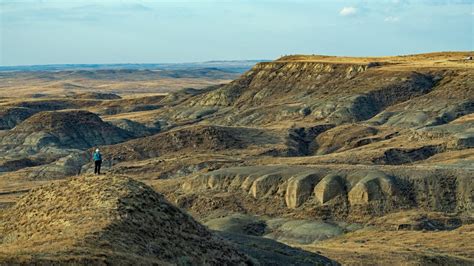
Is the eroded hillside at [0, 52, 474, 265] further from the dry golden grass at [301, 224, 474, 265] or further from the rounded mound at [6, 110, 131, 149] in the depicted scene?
the rounded mound at [6, 110, 131, 149]

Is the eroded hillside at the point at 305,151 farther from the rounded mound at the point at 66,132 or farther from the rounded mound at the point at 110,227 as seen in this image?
the rounded mound at the point at 110,227

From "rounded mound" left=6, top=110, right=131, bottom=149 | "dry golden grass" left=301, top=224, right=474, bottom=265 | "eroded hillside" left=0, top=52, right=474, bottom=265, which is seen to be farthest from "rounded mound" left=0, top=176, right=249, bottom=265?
"rounded mound" left=6, top=110, right=131, bottom=149

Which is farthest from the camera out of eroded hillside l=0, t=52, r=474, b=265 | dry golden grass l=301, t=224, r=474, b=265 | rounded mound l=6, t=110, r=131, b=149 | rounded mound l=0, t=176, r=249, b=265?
rounded mound l=6, t=110, r=131, b=149

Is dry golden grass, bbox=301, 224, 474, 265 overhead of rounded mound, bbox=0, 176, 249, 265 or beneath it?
beneath

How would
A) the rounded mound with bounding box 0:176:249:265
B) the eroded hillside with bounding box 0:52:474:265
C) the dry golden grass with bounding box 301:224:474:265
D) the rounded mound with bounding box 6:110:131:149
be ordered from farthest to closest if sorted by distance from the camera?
the rounded mound with bounding box 6:110:131:149
the eroded hillside with bounding box 0:52:474:265
the dry golden grass with bounding box 301:224:474:265
the rounded mound with bounding box 0:176:249:265

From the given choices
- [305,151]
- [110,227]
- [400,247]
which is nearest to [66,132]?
[305,151]

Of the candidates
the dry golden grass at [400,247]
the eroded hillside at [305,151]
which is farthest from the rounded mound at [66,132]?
the dry golden grass at [400,247]

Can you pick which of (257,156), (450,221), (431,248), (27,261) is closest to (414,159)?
(257,156)
